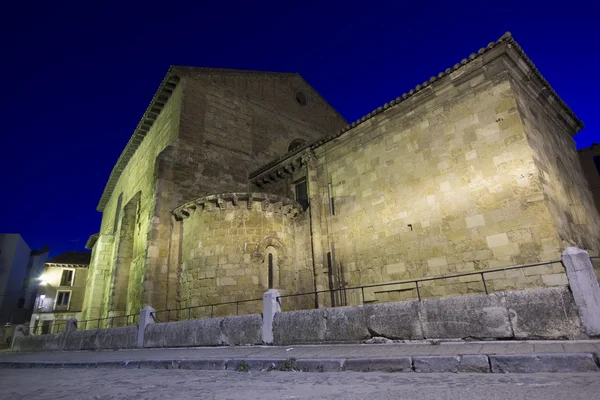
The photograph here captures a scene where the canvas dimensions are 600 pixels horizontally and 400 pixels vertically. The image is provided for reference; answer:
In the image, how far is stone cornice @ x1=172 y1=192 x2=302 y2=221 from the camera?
12317mm

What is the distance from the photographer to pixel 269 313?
23.9 ft

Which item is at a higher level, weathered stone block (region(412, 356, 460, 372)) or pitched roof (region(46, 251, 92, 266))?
pitched roof (region(46, 251, 92, 266))

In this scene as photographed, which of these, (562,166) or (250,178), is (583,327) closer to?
(562,166)

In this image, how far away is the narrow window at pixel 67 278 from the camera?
32.5m

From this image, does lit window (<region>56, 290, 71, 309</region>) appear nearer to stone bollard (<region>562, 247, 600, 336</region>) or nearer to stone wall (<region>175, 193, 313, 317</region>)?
stone wall (<region>175, 193, 313, 317</region>)

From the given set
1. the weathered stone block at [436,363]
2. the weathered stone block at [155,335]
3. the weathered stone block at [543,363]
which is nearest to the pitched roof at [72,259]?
the weathered stone block at [155,335]

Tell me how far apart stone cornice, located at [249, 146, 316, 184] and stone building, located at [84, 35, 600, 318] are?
0.06 metres

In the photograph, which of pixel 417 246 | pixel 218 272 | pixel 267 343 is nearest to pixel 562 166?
pixel 417 246

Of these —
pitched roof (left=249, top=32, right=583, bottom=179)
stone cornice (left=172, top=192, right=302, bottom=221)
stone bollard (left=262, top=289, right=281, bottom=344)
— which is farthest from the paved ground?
pitched roof (left=249, top=32, right=583, bottom=179)

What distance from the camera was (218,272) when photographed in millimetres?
11617

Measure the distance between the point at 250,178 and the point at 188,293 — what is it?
6679 mm

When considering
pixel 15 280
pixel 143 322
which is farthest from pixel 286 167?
pixel 15 280

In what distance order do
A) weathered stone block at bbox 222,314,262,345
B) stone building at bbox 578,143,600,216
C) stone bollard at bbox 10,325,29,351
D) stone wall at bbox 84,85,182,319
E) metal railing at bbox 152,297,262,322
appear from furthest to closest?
stone bollard at bbox 10,325,29,351 < stone building at bbox 578,143,600,216 < stone wall at bbox 84,85,182,319 < metal railing at bbox 152,297,262,322 < weathered stone block at bbox 222,314,262,345

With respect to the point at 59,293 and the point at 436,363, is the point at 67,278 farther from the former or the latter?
the point at 436,363
